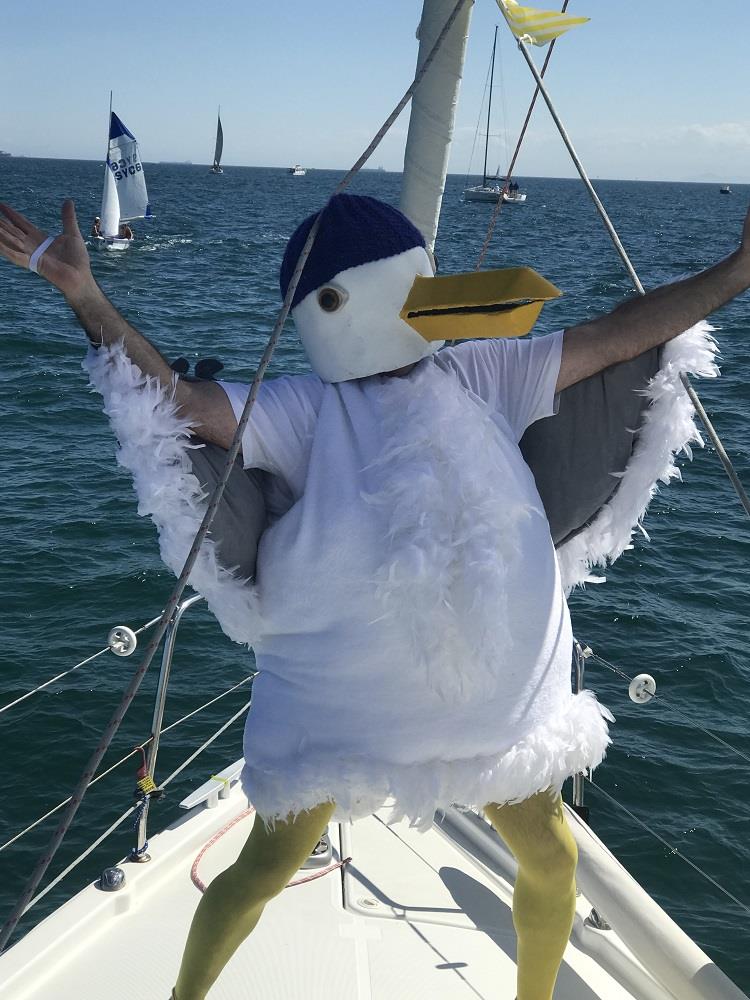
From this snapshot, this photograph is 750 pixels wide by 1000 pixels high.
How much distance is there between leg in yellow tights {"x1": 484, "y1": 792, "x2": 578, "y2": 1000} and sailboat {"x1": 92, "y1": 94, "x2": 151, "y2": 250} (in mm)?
24239

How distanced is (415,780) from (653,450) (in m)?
0.68

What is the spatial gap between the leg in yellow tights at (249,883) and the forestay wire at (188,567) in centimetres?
30

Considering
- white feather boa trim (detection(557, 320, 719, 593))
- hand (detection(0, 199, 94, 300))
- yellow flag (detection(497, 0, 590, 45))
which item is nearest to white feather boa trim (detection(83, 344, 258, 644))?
hand (detection(0, 199, 94, 300))

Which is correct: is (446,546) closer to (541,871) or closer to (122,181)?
(541,871)

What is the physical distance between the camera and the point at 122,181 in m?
25.0

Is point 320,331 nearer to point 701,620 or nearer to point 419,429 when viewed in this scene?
point 419,429

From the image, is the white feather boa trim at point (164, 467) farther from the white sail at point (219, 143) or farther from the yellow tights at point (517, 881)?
the white sail at point (219, 143)

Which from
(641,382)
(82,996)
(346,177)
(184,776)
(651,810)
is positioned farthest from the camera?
(184,776)

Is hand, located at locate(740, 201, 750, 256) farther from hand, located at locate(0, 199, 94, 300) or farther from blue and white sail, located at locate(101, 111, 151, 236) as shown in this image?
blue and white sail, located at locate(101, 111, 151, 236)

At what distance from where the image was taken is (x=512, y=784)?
150 cm

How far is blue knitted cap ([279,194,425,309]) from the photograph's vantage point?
59.5 inches

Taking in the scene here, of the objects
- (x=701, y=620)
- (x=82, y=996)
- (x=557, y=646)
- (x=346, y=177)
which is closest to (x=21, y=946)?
(x=82, y=996)

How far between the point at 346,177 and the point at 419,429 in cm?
40

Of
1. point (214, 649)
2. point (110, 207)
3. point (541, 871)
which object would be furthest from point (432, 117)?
point (110, 207)
